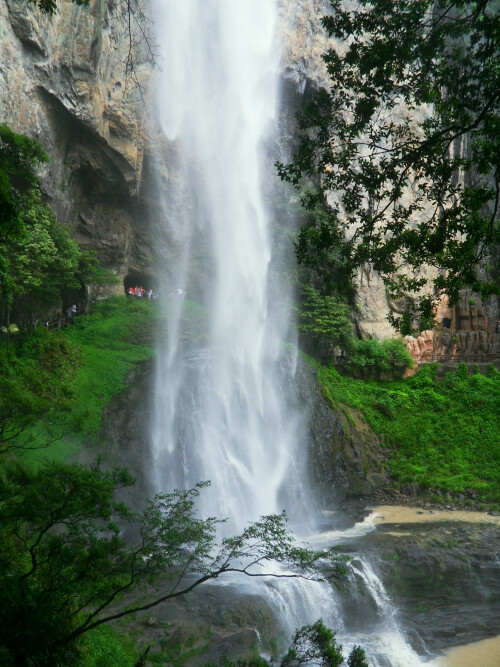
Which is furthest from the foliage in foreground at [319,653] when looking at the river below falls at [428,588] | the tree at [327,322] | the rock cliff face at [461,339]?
the rock cliff face at [461,339]

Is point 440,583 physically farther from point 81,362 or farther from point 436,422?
point 81,362

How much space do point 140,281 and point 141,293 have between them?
6.07 feet

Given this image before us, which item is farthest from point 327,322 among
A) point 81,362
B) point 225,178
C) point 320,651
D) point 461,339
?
point 320,651

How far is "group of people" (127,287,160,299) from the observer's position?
2600 centimetres

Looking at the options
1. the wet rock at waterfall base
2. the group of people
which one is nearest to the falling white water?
the group of people

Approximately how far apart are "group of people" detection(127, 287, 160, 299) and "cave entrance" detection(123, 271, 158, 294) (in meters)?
0.65

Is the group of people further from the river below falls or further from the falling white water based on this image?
the river below falls

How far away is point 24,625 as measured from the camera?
4652mm

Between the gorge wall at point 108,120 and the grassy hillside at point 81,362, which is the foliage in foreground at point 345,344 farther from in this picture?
the grassy hillside at point 81,362

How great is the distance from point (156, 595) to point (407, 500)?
1092 centimetres

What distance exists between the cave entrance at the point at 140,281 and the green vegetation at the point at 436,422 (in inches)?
427

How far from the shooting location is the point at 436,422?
21.8 meters

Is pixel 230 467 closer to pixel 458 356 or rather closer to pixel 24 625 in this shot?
pixel 24 625

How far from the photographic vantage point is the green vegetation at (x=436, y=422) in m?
19.1
